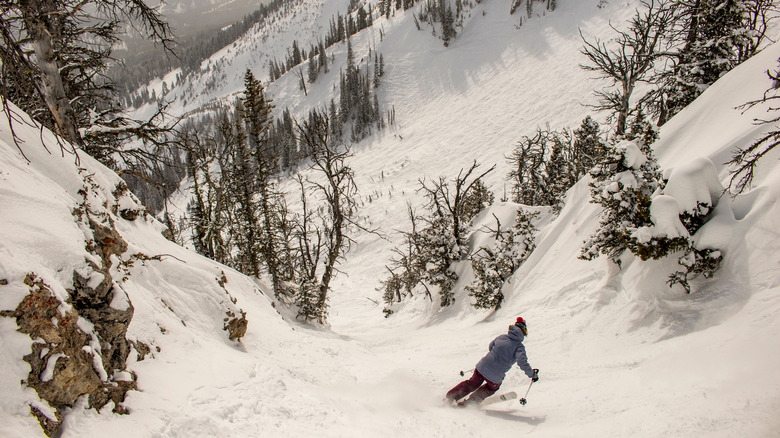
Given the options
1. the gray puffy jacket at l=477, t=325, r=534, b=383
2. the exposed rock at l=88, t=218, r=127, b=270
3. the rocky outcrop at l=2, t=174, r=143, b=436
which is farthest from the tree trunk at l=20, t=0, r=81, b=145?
the gray puffy jacket at l=477, t=325, r=534, b=383

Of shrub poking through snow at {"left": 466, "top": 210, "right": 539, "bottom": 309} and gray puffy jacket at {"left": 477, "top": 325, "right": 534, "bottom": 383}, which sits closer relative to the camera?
gray puffy jacket at {"left": 477, "top": 325, "right": 534, "bottom": 383}

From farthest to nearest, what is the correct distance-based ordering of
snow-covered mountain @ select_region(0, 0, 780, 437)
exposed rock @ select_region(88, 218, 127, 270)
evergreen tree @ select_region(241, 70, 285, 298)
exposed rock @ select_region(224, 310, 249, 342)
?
evergreen tree @ select_region(241, 70, 285, 298), exposed rock @ select_region(224, 310, 249, 342), exposed rock @ select_region(88, 218, 127, 270), snow-covered mountain @ select_region(0, 0, 780, 437)

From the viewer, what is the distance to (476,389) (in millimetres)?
5746

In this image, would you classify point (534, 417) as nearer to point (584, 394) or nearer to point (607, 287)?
point (584, 394)

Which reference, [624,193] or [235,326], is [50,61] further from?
[624,193]

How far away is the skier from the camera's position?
17.9 ft

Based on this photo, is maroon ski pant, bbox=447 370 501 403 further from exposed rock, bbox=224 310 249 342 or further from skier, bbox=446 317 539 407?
exposed rock, bbox=224 310 249 342

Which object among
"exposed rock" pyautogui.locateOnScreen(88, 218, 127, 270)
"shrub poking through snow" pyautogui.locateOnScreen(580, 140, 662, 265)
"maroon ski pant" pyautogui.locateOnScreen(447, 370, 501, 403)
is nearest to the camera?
"exposed rock" pyautogui.locateOnScreen(88, 218, 127, 270)

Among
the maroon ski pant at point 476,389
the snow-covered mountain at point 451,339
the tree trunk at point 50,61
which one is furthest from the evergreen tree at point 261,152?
the maroon ski pant at point 476,389

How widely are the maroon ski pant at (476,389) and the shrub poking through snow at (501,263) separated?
7418mm

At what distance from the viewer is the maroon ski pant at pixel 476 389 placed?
561 cm

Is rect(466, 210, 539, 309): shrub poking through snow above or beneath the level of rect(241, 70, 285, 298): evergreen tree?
beneath

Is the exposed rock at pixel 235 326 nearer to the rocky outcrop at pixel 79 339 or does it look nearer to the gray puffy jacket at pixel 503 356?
the rocky outcrop at pixel 79 339

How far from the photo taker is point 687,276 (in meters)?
6.73
